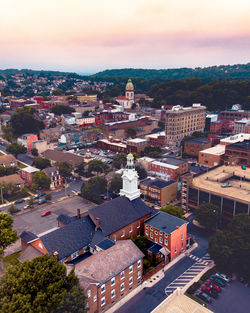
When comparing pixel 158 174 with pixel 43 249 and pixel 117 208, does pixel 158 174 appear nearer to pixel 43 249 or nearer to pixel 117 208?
pixel 117 208

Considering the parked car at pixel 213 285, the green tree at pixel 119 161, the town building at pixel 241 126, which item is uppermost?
the town building at pixel 241 126

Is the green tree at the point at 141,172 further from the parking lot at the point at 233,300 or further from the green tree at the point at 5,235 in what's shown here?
the green tree at the point at 5,235

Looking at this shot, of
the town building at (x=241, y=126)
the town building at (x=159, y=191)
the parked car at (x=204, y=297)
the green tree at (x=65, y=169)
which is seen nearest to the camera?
the parked car at (x=204, y=297)

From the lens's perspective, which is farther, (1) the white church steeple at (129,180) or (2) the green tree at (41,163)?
(2) the green tree at (41,163)

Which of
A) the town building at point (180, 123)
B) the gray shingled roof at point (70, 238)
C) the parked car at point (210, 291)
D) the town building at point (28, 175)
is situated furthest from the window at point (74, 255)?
the town building at point (180, 123)

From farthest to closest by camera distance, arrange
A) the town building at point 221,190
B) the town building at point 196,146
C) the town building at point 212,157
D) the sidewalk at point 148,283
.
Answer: the town building at point 196,146
the town building at point 212,157
the town building at point 221,190
the sidewalk at point 148,283

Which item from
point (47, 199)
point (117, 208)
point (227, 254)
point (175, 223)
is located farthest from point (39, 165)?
point (227, 254)
